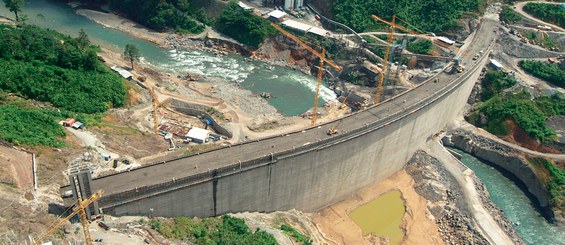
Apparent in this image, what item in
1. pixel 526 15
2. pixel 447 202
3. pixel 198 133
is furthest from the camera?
pixel 526 15

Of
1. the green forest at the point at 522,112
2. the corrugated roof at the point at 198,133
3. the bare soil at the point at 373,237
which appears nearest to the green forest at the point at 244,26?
the corrugated roof at the point at 198,133

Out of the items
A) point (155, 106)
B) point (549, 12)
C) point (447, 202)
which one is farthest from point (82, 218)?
point (549, 12)

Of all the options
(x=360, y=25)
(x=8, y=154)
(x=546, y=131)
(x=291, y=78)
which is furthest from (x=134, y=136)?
(x=546, y=131)

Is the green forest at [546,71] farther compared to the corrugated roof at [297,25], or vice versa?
the corrugated roof at [297,25]

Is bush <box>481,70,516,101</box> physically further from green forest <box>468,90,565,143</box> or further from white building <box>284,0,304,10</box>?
white building <box>284,0,304,10</box>

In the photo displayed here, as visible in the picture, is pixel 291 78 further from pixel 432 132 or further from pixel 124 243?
pixel 124 243

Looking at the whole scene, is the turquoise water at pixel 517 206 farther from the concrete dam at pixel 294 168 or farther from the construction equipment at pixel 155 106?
the construction equipment at pixel 155 106

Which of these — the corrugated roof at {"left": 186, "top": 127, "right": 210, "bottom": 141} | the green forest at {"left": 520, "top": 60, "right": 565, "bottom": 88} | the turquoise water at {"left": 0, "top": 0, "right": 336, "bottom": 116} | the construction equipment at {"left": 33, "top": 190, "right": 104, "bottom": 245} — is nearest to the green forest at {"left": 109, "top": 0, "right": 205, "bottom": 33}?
the turquoise water at {"left": 0, "top": 0, "right": 336, "bottom": 116}

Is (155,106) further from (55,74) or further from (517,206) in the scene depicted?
(517,206)
